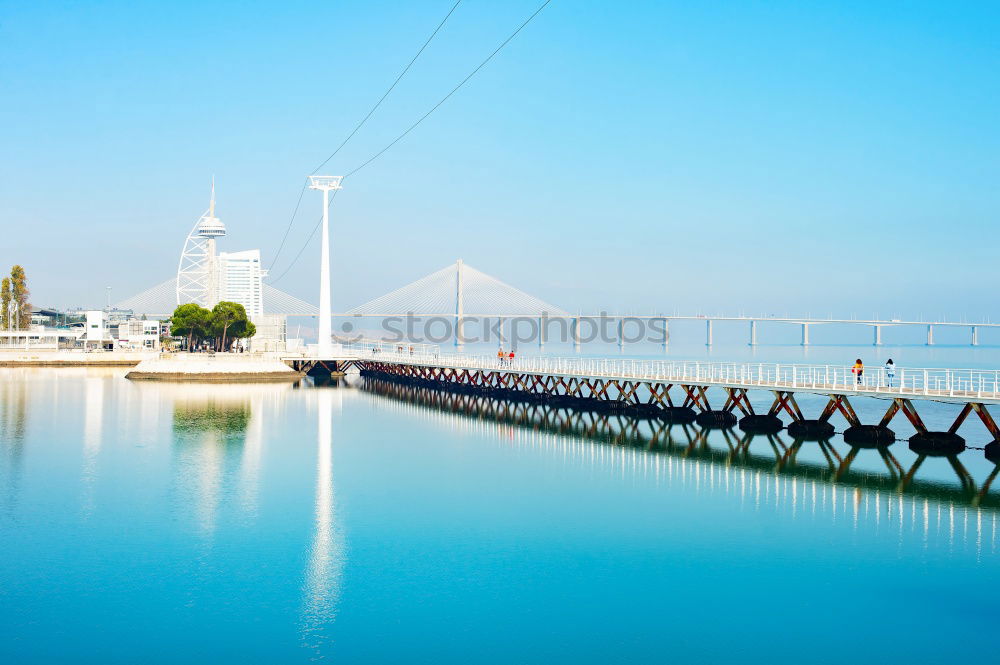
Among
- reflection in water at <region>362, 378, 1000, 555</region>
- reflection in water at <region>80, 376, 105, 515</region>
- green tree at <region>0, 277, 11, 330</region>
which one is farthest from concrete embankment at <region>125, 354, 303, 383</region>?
green tree at <region>0, 277, 11, 330</region>

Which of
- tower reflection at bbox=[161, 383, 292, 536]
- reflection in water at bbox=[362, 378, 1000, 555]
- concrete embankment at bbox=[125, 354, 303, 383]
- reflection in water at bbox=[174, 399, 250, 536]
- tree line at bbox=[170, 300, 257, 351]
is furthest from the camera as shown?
tree line at bbox=[170, 300, 257, 351]

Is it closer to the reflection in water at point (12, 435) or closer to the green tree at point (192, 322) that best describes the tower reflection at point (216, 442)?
the reflection in water at point (12, 435)

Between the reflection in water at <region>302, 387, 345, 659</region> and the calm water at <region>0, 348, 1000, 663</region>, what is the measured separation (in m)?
0.04

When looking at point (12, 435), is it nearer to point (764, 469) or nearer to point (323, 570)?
point (323, 570)

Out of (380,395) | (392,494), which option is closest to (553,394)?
(380,395)

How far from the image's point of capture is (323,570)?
11.5 m

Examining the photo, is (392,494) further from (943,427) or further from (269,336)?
(269,336)

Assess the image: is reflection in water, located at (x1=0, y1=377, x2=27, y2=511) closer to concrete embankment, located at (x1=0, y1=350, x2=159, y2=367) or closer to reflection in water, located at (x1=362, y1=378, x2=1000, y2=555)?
reflection in water, located at (x1=362, y1=378, x2=1000, y2=555)

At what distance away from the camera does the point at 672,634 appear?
9477 millimetres

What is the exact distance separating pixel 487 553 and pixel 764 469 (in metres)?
9.25

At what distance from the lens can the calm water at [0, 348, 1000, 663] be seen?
9250mm

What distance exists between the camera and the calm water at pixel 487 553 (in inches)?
364

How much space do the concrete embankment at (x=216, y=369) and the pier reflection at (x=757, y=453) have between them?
656 inches

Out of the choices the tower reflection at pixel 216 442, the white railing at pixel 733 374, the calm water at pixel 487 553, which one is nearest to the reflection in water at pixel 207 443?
the tower reflection at pixel 216 442
